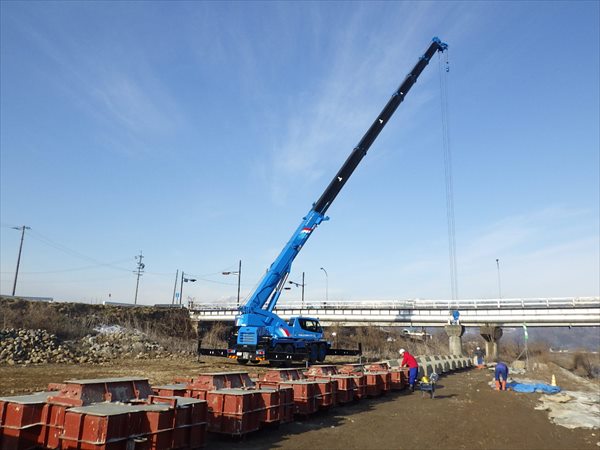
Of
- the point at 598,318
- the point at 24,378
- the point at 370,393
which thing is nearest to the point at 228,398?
the point at 370,393

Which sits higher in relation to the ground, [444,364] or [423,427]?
[444,364]

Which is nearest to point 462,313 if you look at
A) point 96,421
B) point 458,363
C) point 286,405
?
point 458,363

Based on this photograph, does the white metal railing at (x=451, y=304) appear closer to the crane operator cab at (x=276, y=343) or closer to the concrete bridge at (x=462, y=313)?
the concrete bridge at (x=462, y=313)

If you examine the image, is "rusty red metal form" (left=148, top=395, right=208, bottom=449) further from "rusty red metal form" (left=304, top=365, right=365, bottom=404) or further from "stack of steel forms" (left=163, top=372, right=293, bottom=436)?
"rusty red metal form" (left=304, top=365, right=365, bottom=404)

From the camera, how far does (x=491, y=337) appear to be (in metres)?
49.5

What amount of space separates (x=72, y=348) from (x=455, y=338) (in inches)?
1500

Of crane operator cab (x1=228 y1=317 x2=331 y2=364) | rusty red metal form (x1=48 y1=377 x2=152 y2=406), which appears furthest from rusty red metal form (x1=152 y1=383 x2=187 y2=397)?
crane operator cab (x1=228 y1=317 x2=331 y2=364)

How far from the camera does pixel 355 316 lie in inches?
2084

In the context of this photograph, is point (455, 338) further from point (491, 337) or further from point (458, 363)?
point (458, 363)

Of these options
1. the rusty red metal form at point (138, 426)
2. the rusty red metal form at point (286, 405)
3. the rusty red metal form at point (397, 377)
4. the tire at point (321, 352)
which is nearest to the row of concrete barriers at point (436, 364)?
the rusty red metal form at point (397, 377)

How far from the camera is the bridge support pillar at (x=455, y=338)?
4766cm

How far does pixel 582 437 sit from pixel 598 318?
36597 millimetres

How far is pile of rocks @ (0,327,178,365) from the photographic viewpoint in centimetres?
2932

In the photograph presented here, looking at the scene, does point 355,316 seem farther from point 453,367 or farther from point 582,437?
point 582,437
